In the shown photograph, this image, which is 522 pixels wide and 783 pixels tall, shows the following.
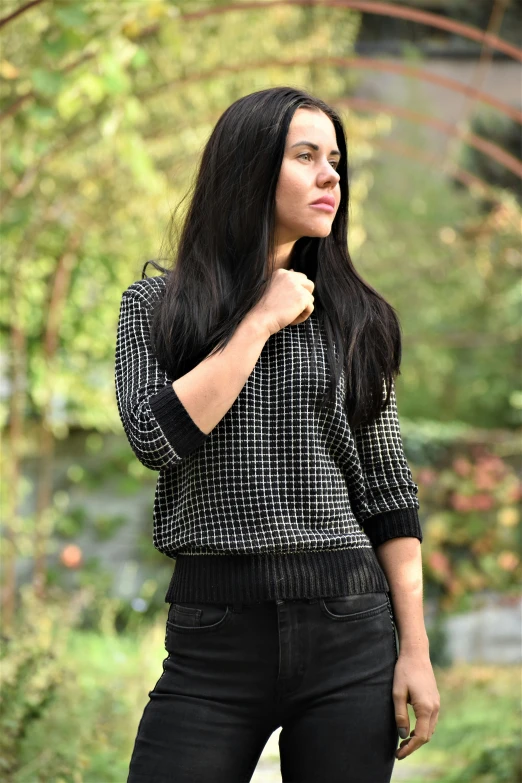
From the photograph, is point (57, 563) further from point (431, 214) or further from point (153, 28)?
point (431, 214)

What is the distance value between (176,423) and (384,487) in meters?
0.40

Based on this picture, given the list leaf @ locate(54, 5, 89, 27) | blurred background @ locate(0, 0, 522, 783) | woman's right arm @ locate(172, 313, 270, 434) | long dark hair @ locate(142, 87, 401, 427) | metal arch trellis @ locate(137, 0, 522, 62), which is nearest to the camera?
woman's right arm @ locate(172, 313, 270, 434)

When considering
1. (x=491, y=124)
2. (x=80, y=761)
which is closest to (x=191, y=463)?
(x=80, y=761)

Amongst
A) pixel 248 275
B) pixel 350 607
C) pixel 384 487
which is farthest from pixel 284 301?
pixel 350 607

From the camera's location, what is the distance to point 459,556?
742 centimetres

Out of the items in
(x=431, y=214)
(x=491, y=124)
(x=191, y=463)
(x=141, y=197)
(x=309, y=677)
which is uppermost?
(x=491, y=124)

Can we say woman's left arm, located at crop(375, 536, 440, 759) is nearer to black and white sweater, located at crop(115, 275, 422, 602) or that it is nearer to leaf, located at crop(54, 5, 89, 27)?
black and white sweater, located at crop(115, 275, 422, 602)

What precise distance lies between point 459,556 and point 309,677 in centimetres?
604

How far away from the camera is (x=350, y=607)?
5.26 feet

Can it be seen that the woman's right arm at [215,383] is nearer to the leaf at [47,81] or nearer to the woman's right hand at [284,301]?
the woman's right hand at [284,301]

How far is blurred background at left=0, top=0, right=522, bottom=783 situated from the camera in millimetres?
3377

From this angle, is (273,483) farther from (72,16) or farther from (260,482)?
(72,16)

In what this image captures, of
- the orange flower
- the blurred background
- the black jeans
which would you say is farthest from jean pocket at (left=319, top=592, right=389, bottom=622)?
the orange flower

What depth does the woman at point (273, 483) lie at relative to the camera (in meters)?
1.55
